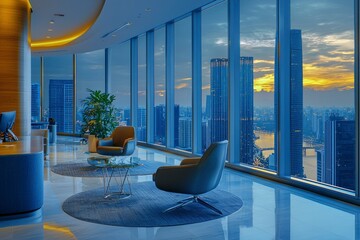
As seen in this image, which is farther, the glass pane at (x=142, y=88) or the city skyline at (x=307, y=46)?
the glass pane at (x=142, y=88)

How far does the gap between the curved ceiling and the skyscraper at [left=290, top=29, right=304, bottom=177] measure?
2602mm

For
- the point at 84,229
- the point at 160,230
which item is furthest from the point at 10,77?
the point at 160,230

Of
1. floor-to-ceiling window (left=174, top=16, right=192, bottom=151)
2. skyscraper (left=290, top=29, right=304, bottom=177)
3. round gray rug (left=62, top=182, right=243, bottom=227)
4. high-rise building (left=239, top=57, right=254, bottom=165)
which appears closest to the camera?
round gray rug (left=62, top=182, right=243, bottom=227)

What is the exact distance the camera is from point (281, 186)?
603cm

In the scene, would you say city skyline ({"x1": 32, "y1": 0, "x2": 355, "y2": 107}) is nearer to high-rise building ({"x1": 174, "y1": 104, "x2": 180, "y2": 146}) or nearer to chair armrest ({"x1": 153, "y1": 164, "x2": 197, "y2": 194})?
high-rise building ({"x1": 174, "y1": 104, "x2": 180, "y2": 146})

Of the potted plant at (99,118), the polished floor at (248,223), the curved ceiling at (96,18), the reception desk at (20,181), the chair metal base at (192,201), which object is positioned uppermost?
the curved ceiling at (96,18)

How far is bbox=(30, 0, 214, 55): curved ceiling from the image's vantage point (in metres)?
7.98

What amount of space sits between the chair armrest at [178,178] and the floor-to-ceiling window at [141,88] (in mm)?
8014

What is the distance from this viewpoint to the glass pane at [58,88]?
51.2 feet

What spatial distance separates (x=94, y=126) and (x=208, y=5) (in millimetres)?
4674

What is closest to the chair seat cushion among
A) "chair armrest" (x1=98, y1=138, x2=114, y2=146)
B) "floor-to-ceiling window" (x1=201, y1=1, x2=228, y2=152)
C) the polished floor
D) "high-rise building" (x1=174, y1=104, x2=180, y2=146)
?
"chair armrest" (x1=98, y1=138, x2=114, y2=146)

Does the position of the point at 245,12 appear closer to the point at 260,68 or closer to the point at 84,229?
the point at 260,68

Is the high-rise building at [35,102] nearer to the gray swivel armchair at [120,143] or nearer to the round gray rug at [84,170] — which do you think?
the round gray rug at [84,170]

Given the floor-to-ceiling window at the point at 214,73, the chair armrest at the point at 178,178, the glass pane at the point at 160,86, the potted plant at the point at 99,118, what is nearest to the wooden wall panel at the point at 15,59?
the potted plant at the point at 99,118
